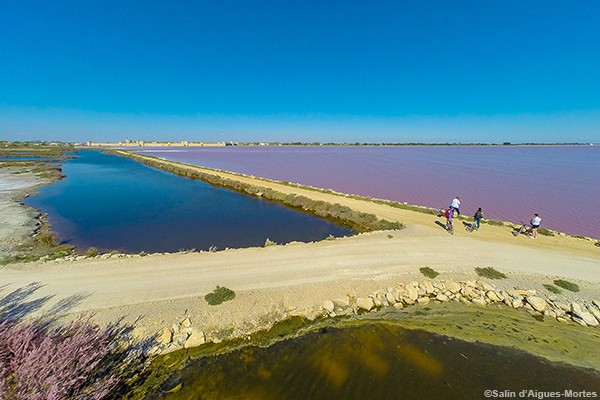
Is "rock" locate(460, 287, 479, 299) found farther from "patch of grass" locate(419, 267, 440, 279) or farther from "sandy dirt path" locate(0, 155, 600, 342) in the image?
"patch of grass" locate(419, 267, 440, 279)

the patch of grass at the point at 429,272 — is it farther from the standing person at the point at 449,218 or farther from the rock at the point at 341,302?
the standing person at the point at 449,218

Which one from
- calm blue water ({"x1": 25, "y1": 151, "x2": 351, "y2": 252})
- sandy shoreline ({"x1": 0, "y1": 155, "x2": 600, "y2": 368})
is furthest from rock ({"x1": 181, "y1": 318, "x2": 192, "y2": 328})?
calm blue water ({"x1": 25, "y1": 151, "x2": 351, "y2": 252})

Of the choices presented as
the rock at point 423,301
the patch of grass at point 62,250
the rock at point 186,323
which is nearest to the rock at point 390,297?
the rock at point 423,301

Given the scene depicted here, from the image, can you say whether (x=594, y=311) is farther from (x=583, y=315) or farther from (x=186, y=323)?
(x=186, y=323)

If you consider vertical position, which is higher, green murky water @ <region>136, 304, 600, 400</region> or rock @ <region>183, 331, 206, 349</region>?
rock @ <region>183, 331, 206, 349</region>

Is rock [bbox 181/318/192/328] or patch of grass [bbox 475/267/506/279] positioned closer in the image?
rock [bbox 181/318/192/328]

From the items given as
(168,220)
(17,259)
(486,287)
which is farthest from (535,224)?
(17,259)

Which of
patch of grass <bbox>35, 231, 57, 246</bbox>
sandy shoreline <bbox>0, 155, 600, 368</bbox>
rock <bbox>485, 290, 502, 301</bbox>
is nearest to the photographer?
sandy shoreline <bbox>0, 155, 600, 368</bbox>
